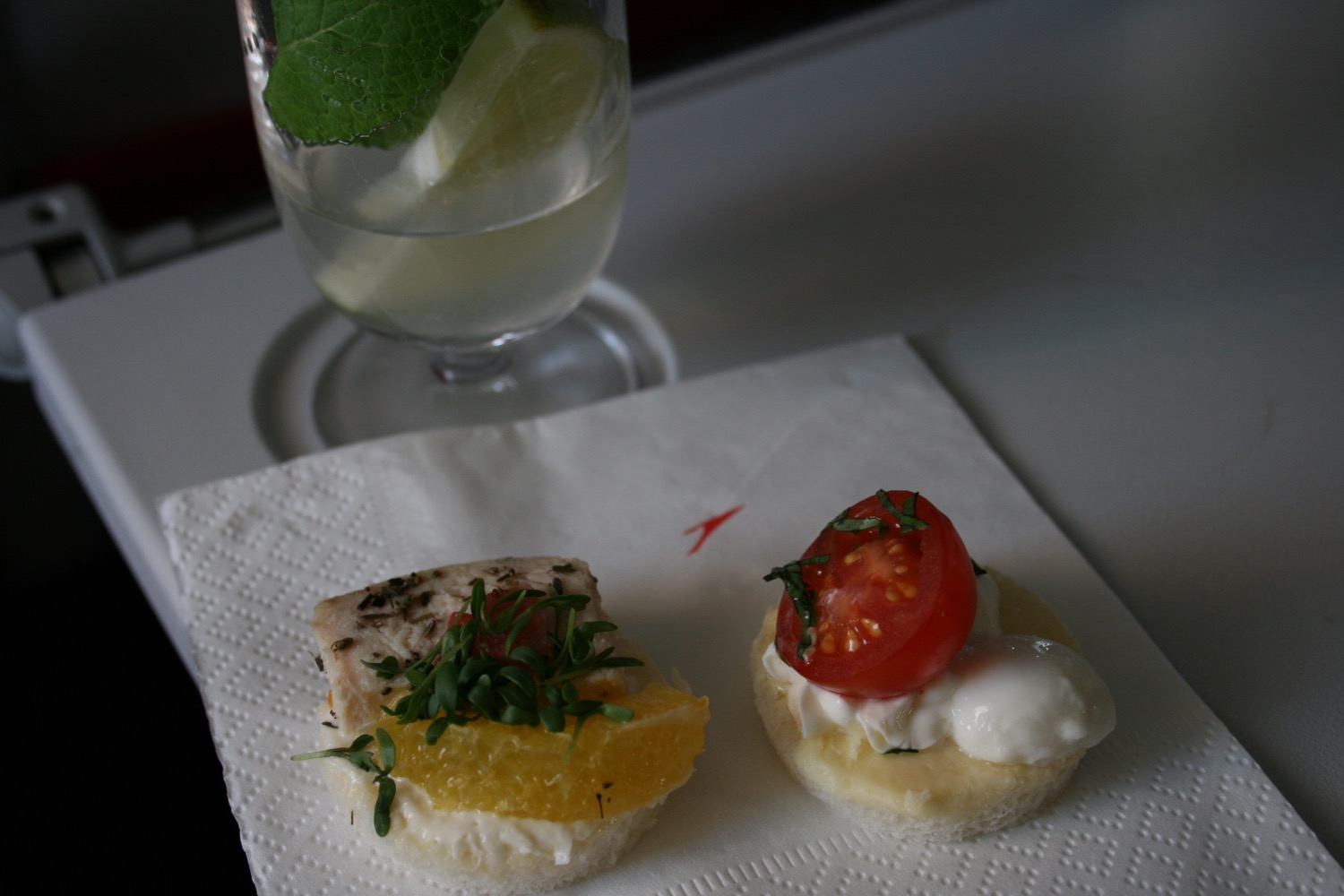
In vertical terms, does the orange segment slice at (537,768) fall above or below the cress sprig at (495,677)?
below

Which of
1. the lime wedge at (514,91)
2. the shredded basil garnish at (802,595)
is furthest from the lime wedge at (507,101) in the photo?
the shredded basil garnish at (802,595)

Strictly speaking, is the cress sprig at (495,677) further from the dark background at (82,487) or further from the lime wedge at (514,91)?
the lime wedge at (514,91)

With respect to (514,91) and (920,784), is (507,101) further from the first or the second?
(920,784)

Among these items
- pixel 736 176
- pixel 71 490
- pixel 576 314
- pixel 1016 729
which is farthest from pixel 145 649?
pixel 736 176

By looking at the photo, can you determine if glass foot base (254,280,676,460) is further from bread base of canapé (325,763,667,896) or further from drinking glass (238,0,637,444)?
bread base of canapé (325,763,667,896)

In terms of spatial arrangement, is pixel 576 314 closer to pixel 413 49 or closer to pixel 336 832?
pixel 413 49

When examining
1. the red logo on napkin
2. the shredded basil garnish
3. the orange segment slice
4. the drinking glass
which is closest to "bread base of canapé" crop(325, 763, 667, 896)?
the orange segment slice
